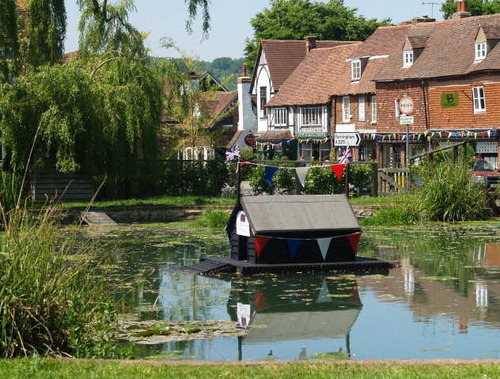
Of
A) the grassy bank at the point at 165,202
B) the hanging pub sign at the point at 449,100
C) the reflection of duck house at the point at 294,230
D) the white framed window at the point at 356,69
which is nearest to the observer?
the reflection of duck house at the point at 294,230

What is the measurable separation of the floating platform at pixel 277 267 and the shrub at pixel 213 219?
35.9 ft

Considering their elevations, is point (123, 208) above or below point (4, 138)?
below

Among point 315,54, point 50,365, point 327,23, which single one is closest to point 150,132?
point 50,365

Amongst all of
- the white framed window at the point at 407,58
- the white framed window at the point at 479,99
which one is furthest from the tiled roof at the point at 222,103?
the white framed window at the point at 479,99

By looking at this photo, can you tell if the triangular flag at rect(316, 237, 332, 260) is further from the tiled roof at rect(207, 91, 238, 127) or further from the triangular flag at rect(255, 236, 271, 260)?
the tiled roof at rect(207, 91, 238, 127)

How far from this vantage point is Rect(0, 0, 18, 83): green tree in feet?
121

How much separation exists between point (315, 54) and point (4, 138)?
5233 cm

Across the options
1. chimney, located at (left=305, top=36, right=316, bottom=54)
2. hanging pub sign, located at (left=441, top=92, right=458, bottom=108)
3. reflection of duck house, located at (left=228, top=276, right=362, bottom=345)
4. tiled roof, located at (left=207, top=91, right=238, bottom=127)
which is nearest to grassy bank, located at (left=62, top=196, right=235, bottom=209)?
reflection of duck house, located at (left=228, top=276, right=362, bottom=345)

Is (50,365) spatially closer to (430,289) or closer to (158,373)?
(158,373)

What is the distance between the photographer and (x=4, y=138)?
36.9 metres

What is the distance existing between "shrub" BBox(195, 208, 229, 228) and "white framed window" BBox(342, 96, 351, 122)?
41.8 m

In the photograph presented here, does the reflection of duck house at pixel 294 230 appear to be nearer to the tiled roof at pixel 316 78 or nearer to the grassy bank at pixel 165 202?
the grassy bank at pixel 165 202

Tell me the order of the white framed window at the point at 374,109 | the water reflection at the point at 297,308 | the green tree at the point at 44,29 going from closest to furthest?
the water reflection at the point at 297,308 → the green tree at the point at 44,29 → the white framed window at the point at 374,109

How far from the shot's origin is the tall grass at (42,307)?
13.2 metres
